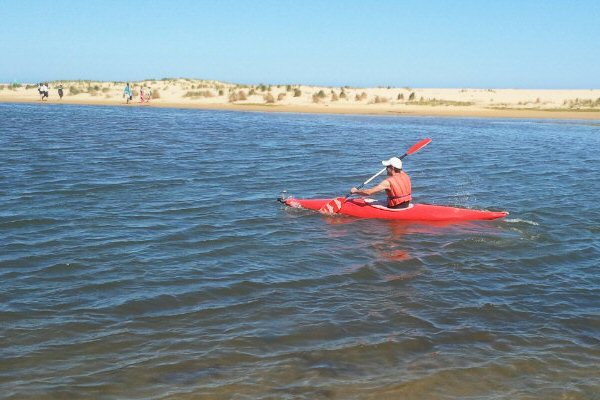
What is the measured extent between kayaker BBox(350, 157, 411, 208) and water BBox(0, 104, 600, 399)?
679 millimetres

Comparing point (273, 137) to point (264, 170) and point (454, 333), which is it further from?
point (454, 333)

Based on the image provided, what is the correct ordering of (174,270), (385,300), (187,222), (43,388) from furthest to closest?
(187,222)
(174,270)
(385,300)
(43,388)

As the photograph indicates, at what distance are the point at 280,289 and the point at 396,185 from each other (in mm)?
3774

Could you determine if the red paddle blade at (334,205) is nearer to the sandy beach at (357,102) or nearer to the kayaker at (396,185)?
the kayaker at (396,185)

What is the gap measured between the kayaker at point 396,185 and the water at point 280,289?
0.68 metres

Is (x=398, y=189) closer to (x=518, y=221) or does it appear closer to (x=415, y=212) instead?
(x=415, y=212)

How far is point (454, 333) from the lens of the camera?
541cm

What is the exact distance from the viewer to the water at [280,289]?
4566 mm

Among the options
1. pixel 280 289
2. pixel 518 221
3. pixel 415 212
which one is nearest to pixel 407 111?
pixel 518 221

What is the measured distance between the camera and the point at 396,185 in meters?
9.56

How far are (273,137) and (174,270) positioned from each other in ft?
49.5

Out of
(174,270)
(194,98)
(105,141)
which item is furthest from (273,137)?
(194,98)

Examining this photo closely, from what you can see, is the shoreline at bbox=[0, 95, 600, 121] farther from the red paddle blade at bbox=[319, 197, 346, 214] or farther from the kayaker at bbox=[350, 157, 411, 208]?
the kayaker at bbox=[350, 157, 411, 208]

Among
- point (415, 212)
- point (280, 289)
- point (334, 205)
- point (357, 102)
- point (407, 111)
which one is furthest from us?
point (357, 102)
